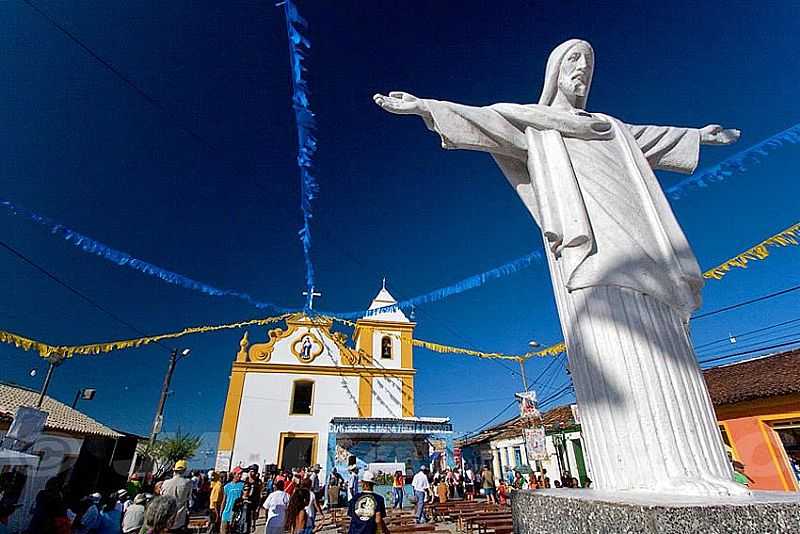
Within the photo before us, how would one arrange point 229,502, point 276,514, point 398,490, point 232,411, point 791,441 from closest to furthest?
point 276,514
point 229,502
point 791,441
point 398,490
point 232,411

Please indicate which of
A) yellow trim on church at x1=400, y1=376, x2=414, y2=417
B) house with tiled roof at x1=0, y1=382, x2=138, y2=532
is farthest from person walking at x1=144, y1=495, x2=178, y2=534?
yellow trim on church at x1=400, y1=376, x2=414, y2=417

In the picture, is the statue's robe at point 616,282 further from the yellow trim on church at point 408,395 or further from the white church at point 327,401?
the yellow trim on church at point 408,395

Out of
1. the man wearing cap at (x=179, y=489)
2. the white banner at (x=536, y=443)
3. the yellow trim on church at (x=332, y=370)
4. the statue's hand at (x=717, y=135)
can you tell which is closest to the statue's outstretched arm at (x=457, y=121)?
the statue's hand at (x=717, y=135)

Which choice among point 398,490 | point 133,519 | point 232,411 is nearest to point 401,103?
point 133,519

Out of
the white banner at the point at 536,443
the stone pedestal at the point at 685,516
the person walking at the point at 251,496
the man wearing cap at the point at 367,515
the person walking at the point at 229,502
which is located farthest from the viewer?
the white banner at the point at 536,443

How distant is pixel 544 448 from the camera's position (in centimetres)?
1193

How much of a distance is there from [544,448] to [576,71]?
12.1 metres

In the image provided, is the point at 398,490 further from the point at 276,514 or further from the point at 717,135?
the point at 717,135

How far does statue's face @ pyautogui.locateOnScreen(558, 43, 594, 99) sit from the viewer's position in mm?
2330

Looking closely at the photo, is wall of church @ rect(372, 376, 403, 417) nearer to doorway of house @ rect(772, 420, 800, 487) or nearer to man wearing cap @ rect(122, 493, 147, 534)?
doorway of house @ rect(772, 420, 800, 487)

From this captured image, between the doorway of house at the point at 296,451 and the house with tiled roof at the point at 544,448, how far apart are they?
857cm

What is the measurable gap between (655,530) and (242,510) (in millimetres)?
9270

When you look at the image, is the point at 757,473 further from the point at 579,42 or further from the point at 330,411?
the point at 330,411

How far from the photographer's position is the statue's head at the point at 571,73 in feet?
7.66
